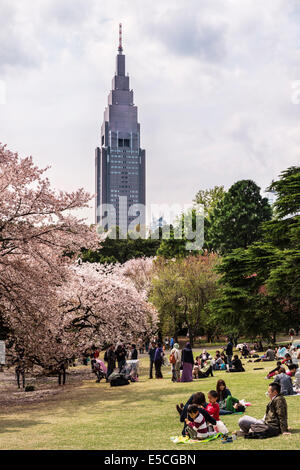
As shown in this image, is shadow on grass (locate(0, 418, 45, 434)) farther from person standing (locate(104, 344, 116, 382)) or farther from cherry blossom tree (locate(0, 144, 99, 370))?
person standing (locate(104, 344, 116, 382))

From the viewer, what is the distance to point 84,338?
26.8 m

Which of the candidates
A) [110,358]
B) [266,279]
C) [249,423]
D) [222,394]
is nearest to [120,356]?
[110,358]

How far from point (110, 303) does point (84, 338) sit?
2300 mm

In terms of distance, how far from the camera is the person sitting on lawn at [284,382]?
1335 cm

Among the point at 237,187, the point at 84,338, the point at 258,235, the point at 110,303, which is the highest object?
the point at 237,187

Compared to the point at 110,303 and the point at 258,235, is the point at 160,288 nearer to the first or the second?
the point at 258,235

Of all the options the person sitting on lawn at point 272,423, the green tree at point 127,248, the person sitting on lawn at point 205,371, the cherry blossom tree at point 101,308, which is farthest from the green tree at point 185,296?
the person sitting on lawn at point 272,423

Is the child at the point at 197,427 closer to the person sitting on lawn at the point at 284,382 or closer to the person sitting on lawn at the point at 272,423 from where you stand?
the person sitting on lawn at the point at 272,423

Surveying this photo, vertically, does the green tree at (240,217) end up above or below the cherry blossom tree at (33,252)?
above

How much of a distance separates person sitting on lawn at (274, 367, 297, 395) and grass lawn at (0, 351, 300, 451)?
28 centimetres

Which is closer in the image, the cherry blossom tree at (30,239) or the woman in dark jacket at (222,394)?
the woman in dark jacket at (222,394)

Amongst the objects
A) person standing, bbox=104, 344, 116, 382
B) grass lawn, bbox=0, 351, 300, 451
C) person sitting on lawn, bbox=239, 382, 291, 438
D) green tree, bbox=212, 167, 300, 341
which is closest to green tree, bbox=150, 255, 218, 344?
green tree, bbox=212, 167, 300, 341

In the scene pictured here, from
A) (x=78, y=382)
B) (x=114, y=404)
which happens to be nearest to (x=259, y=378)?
(x=114, y=404)
